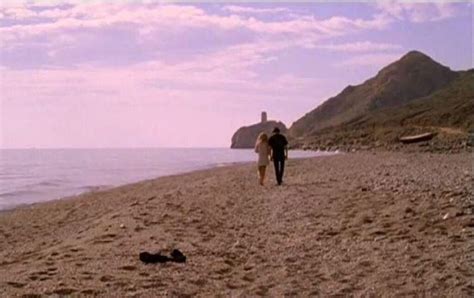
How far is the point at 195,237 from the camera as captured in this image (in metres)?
12.4

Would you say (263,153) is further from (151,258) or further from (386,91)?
(386,91)

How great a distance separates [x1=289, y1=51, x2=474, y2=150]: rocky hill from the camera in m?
72.4

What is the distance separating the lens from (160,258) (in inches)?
405

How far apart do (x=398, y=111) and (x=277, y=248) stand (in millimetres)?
96475

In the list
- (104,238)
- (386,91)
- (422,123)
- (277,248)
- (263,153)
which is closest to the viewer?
(277,248)

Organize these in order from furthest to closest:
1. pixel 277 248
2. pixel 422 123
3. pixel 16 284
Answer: pixel 422 123, pixel 277 248, pixel 16 284

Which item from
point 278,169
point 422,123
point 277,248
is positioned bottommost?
point 277,248

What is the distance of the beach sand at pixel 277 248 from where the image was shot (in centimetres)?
873

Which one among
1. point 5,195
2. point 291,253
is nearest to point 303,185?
point 291,253

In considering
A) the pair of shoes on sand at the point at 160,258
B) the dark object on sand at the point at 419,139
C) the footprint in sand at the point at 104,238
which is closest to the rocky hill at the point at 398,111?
the dark object on sand at the point at 419,139

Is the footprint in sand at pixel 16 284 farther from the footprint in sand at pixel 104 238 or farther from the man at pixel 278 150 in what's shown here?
the man at pixel 278 150

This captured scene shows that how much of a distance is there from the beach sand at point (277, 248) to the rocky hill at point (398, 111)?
115 feet

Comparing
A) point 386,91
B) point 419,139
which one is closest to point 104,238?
point 419,139

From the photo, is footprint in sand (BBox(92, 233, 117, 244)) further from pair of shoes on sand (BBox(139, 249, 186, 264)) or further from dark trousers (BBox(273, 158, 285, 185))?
dark trousers (BBox(273, 158, 285, 185))
